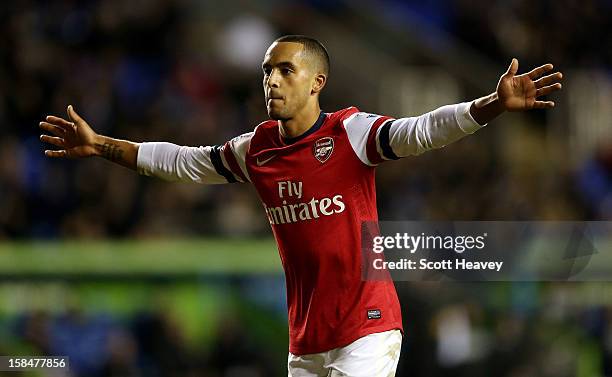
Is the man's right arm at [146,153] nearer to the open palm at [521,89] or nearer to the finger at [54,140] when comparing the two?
the finger at [54,140]

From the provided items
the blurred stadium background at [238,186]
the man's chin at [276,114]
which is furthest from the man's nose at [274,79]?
the blurred stadium background at [238,186]

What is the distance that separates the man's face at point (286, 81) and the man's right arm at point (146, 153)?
2.13 ft

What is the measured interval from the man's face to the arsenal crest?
0.61 feet

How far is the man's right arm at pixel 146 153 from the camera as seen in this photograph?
634 cm

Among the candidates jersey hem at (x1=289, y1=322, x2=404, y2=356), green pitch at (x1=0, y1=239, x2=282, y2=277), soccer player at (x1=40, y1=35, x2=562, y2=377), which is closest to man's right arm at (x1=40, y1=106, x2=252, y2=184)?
soccer player at (x1=40, y1=35, x2=562, y2=377)

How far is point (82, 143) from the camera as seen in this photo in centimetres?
638

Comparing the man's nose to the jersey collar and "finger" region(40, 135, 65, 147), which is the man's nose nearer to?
the jersey collar

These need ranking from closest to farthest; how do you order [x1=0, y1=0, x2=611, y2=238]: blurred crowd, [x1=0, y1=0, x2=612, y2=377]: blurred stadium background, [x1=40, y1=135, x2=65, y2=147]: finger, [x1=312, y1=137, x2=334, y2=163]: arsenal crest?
[x1=312, y1=137, x2=334, y2=163]: arsenal crest < [x1=40, y1=135, x2=65, y2=147]: finger < [x1=0, y1=0, x2=612, y2=377]: blurred stadium background < [x1=0, y1=0, x2=611, y2=238]: blurred crowd

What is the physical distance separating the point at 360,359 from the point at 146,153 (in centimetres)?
168

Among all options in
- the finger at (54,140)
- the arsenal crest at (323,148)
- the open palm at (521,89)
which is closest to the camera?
the open palm at (521,89)

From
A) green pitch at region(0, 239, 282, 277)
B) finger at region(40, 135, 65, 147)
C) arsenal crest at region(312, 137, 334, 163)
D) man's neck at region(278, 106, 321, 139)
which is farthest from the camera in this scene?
green pitch at region(0, 239, 282, 277)

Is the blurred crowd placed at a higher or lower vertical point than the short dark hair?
higher

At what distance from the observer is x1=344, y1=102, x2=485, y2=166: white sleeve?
5.30 m

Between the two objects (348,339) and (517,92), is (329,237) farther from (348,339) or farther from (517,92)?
(517,92)
